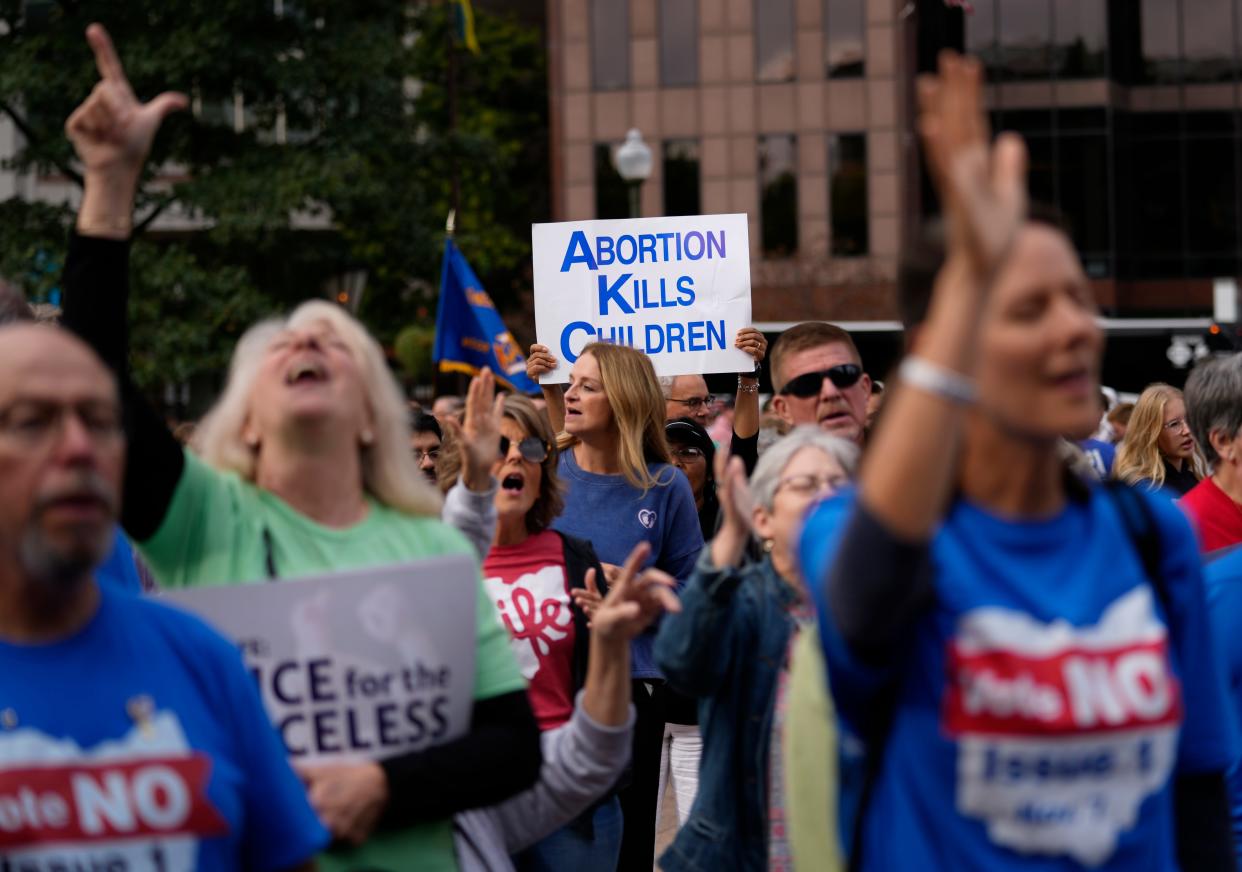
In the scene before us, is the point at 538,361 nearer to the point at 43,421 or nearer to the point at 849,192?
the point at 43,421

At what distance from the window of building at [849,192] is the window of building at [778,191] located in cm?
101

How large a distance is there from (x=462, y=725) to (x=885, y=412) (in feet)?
4.08

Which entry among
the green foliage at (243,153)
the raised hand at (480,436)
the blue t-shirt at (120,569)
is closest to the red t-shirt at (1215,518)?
the raised hand at (480,436)

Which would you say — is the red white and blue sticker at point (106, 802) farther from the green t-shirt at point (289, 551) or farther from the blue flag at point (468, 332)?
the blue flag at point (468, 332)

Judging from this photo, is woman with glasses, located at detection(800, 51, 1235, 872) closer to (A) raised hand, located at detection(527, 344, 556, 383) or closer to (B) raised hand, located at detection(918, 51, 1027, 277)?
(B) raised hand, located at detection(918, 51, 1027, 277)

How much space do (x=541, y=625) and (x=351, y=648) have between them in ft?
6.46

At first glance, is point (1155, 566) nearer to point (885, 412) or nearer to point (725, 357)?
point (885, 412)

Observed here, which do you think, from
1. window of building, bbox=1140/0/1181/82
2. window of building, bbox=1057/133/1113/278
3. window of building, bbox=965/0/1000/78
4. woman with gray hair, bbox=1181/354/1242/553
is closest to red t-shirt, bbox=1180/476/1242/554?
woman with gray hair, bbox=1181/354/1242/553

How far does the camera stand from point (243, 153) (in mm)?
22531

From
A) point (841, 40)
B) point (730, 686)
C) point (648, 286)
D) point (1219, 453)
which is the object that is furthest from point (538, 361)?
point (841, 40)

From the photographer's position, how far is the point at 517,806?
3.70 m

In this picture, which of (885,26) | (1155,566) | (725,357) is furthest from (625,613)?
(885,26)

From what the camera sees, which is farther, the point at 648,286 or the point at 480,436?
the point at 648,286

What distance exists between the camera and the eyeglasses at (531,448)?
17.7 feet
